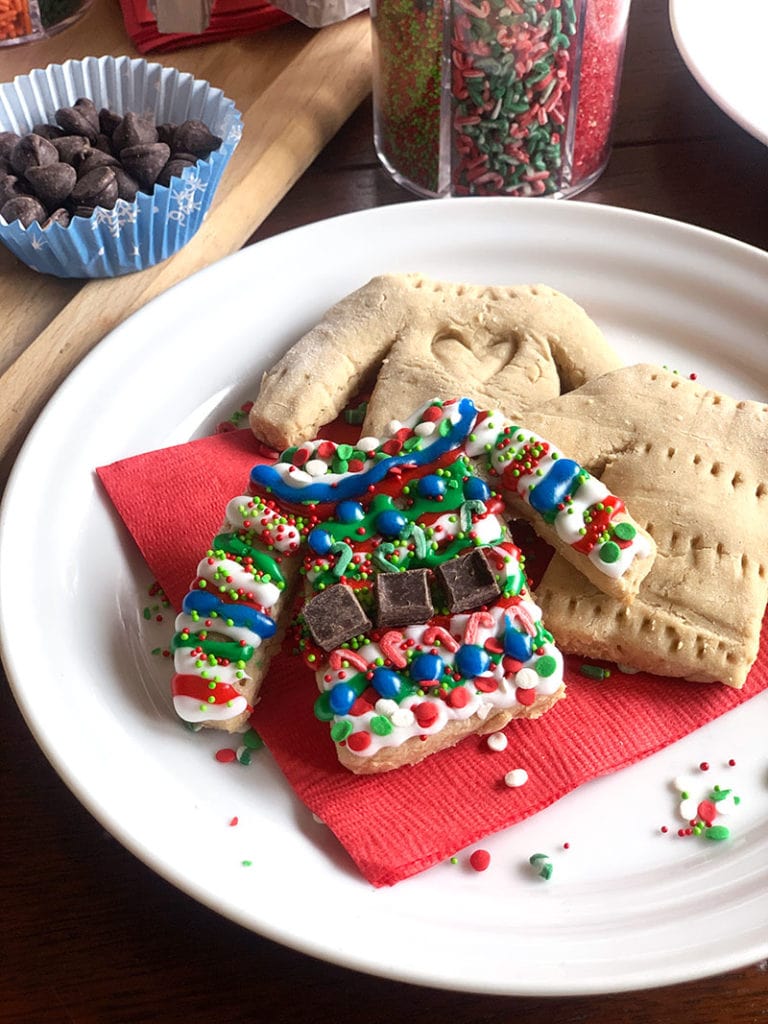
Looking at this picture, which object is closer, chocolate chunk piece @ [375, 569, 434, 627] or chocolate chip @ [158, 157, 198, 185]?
chocolate chunk piece @ [375, 569, 434, 627]

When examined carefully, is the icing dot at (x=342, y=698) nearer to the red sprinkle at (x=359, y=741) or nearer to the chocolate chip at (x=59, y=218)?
the red sprinkle at (x=359, y=741)

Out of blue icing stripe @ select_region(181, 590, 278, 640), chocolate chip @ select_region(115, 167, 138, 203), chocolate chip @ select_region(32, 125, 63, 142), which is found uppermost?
chocolate chip @ select_region(32, 125, 63, 142)

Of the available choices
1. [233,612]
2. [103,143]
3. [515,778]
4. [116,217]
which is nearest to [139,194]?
[116,217]

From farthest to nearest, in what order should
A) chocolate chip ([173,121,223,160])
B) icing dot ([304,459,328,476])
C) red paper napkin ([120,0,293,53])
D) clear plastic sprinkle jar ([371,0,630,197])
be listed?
red paper napkin ([120,0,293,53])
chocolate chip ([173,121,223,160])
clear plastic sprinkle jar ([371,0,630,197])
icing dot ([304,459,328,476])

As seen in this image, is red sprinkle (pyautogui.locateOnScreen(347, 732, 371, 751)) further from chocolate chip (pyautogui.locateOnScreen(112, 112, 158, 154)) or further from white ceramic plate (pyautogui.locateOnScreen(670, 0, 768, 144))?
white ceramic plate (pyautogui.locateOnScreen(670, 0, 768, 144))

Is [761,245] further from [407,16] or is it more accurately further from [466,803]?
[466,803]

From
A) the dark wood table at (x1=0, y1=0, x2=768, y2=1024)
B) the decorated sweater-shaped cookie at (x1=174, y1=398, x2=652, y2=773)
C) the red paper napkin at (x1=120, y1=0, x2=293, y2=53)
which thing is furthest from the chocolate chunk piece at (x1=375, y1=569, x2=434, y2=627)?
the red paper napkin at (x1=120, y1=0, x2=293, y2=53)

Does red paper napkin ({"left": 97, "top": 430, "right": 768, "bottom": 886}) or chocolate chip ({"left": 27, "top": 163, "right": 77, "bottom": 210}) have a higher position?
chocolate chip ({"left": 27, "top": 163, "right": 77, "bottom": 210})
